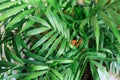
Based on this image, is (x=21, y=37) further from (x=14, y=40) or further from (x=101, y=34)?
(x=101, y=34)

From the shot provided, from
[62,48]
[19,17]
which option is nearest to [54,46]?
[62,48]

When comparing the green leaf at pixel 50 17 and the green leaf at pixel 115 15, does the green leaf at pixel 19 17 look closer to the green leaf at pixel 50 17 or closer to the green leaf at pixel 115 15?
the green leaf at pixel 50 17

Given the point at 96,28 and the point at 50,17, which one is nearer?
the point at 96,28

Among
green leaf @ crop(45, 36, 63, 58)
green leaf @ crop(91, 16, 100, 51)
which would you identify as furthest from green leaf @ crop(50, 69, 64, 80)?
green leaf @ crop(91, 16, 100, 51)

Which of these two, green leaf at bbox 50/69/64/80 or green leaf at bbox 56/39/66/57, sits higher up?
green leaf at bbox 56/39/66/57

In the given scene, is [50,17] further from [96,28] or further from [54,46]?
[96,28]

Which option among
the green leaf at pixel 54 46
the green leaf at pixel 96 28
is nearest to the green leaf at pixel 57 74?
the green leaf at pixel 54 46

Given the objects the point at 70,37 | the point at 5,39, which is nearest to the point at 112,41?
the point at 70,37

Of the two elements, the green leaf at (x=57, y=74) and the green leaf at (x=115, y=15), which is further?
the green leaf at (x=57, y=74)

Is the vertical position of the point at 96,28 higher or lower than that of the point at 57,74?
higher

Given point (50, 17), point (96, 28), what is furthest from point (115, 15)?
point (50, 17)

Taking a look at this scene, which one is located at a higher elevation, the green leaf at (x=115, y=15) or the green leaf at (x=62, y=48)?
the green leaf at (x=115, y=15)

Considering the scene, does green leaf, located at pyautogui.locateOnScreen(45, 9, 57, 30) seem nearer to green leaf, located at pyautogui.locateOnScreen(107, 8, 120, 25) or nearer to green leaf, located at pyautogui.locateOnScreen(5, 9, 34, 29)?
green leaf, located at pyautogui.locateOnScreen(5, 9, 34, 29)
